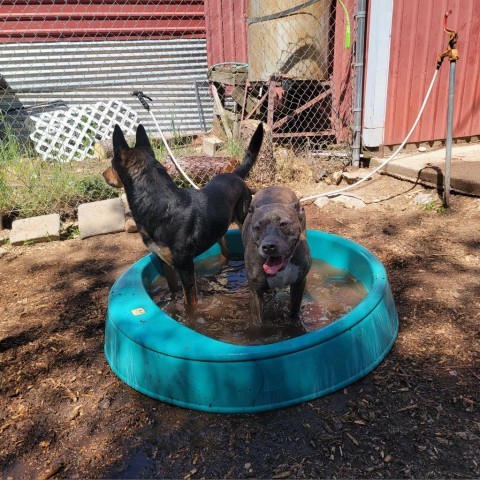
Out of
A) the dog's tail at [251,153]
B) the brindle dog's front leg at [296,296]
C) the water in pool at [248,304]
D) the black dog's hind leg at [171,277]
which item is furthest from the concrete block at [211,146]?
the brindle dog's front leg at [296,296]

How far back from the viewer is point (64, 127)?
977 cm

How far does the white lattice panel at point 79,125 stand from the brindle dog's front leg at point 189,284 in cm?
622

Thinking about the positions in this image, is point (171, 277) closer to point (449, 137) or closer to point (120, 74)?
point (449, 137)

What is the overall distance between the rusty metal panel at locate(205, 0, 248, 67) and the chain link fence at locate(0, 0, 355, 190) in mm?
23

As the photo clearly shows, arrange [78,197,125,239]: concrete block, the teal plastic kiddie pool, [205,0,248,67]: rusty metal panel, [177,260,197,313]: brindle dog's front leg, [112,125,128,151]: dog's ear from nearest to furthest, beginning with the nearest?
the teal plastic kiddie pool → [112,125,128,151]: dog's ear → [177,260,197,313]: brindle dog's front leg → [78,197,125,239]: concrete block → [205,0,248,67]: rusty metal panel

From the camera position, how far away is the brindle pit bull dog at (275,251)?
3.07m

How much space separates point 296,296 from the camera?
11.8ft

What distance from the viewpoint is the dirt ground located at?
2336mm

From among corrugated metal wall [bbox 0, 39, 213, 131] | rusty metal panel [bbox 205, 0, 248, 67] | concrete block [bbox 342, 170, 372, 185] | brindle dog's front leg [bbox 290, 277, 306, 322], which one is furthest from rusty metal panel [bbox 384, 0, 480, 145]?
corrugated metal wall [bbox 0, 39, 213, 131]

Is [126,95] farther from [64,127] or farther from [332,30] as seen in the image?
[332,30]

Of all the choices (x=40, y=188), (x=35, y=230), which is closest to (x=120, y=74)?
(x=40, y=188)

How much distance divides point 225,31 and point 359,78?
5194 millimetres

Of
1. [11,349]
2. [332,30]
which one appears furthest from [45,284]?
[332,30]

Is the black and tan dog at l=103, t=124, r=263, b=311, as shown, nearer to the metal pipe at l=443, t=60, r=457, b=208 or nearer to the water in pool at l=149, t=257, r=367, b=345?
the water in pool at l=149, t=257, r=367, b=345
